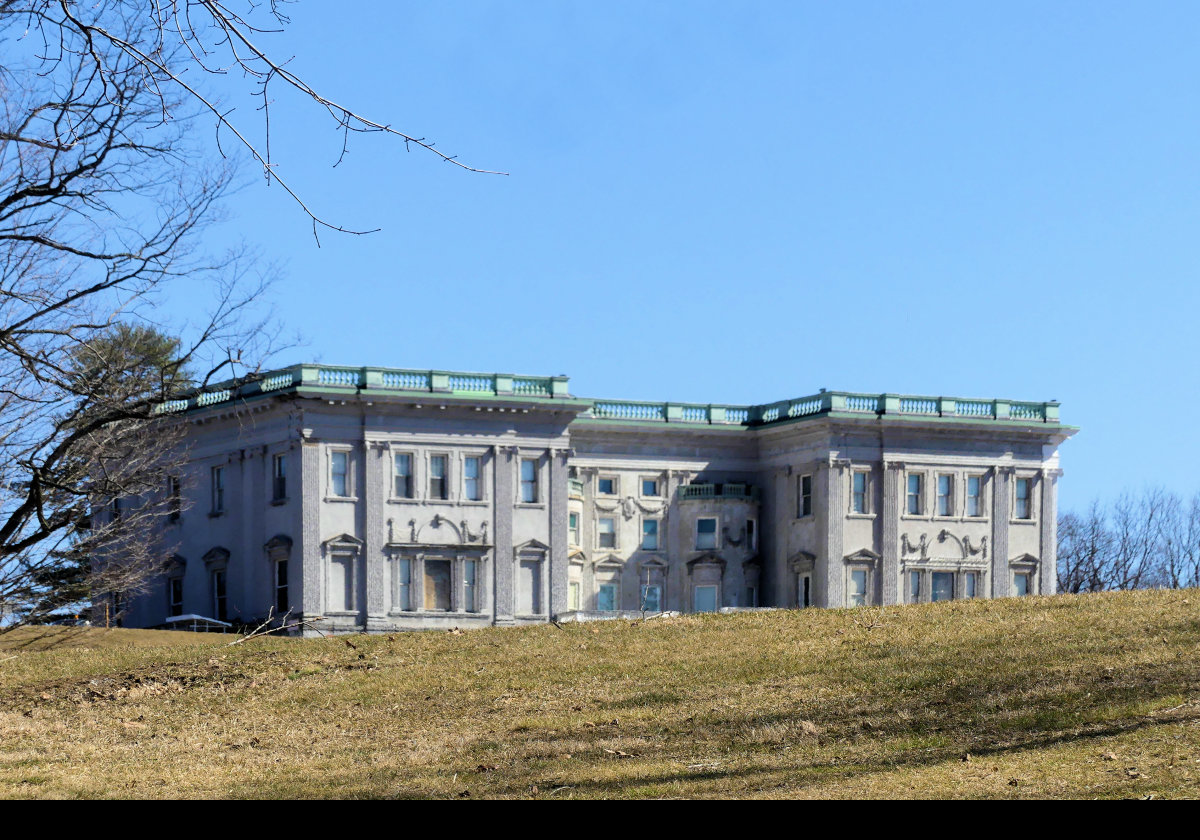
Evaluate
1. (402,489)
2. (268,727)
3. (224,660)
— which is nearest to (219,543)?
(402,489)

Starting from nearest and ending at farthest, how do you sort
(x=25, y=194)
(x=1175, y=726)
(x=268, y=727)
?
1. (x=1175, y=726)
2. (x=25, y=194)
3. (x=268, y=727)

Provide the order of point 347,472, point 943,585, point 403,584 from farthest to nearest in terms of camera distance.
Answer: point 943,585 → point 403,584 → point 347,472

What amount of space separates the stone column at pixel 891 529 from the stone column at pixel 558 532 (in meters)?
14.2

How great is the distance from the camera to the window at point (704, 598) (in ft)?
244

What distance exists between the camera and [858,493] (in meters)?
72.6

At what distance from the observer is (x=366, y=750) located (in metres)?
24.3

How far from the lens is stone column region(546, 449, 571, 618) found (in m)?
67.4

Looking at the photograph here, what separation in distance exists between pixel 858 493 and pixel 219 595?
2742 cm

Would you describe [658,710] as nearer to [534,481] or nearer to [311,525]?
[311,525]

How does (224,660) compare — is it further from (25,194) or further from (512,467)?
(512,467)

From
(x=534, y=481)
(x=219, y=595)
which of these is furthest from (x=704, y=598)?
(x=219, y=595)

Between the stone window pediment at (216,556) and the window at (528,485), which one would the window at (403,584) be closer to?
the window at (528,485)

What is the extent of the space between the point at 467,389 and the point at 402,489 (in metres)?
5.00

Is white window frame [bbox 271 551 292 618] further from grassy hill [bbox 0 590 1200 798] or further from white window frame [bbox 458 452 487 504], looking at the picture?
grassy hill [bbox 0 590 1200 798]
